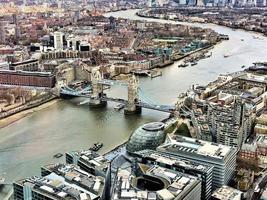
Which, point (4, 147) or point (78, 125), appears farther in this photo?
point (78, 125)

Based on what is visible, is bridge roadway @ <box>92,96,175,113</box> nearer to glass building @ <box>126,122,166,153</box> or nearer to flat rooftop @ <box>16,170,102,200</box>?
glass building @ <box>126,122,166,153</box>

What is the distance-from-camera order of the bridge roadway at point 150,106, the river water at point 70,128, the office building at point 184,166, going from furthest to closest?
the bridge roadway at point 150,106 < the river water at point 70,128 < the office building at point 184,166

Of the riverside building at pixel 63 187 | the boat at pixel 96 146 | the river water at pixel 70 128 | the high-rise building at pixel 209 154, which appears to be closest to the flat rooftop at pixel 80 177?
the riverside building at pixel 63 187

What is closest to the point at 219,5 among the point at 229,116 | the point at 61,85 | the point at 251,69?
the point at 251,69

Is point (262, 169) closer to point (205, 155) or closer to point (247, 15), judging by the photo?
point (205, 155)

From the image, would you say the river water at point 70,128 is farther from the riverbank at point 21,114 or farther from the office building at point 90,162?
the office building at point 90,162
